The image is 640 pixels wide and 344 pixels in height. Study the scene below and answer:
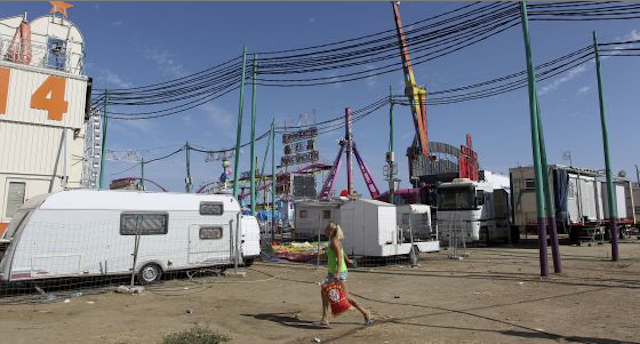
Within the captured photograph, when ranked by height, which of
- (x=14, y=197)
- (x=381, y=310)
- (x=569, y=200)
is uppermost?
(x=569, y=200)

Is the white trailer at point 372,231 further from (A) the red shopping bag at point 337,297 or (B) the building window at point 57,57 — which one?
(B) the building window at point 57,57

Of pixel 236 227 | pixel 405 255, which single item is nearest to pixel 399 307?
pixel 236 227

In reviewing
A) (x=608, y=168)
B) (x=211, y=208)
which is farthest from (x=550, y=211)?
(x=211, y=208)

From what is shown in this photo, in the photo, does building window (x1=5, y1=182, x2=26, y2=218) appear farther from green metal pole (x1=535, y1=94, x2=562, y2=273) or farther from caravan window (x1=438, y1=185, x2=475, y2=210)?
caravan window (x1=438, y1=185, x2=475, y2=210)

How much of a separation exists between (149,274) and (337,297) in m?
7.20

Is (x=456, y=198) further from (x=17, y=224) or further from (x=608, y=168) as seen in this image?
(x=17, y=224)

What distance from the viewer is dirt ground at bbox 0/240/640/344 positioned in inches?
262

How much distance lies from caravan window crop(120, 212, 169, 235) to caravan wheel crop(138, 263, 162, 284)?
36.7 inches

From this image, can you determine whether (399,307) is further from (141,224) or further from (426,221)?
(426,221)

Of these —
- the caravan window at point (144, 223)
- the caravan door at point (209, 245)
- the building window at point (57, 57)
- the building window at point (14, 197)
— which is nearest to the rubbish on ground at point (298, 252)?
the caravan door at point (209, 245)

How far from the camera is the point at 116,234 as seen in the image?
1178 cm

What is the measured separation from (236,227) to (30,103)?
9.38 metres

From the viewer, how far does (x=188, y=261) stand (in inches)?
513

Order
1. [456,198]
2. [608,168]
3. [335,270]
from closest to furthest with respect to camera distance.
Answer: [335,270], [608,168], [456,198]
